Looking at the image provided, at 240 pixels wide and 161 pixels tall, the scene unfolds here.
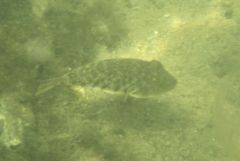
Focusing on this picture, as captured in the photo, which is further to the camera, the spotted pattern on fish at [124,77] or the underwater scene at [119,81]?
the spotted pattern on fish at [124,77]

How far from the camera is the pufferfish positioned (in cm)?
707

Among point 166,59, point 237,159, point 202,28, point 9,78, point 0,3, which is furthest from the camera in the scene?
point 202,28

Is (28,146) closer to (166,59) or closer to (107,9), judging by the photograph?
(166,59)

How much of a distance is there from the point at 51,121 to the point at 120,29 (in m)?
4.04

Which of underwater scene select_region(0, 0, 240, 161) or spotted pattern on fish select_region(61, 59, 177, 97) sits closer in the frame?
underwater scene select_region(0, 0, 240, 161)

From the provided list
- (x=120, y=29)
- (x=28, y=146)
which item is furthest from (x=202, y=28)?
(x=28, y=146)

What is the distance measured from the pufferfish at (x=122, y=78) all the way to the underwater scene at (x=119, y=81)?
0.02 meters

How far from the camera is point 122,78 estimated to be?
7.07 meters

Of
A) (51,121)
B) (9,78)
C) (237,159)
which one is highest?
(9,78)

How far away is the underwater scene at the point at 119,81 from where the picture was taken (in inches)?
256

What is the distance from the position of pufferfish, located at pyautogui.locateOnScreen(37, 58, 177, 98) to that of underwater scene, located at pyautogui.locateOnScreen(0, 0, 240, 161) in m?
0.02

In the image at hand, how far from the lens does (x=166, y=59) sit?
9164 millimetres

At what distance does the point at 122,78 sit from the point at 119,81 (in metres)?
0.09

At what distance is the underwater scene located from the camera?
650 cm
